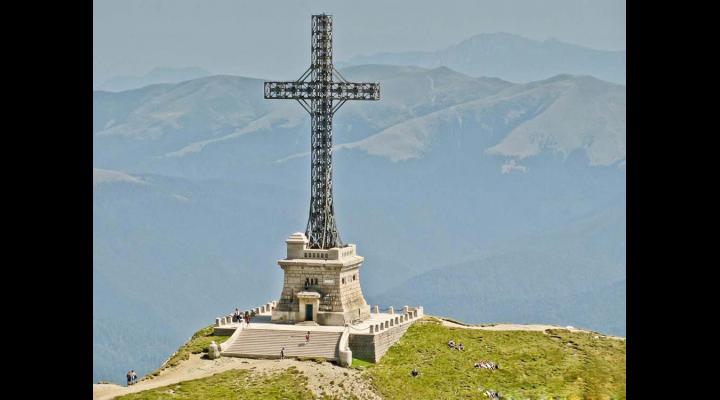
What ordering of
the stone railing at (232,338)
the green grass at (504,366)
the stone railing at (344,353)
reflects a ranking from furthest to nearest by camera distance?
the stone railing at (232,338), the stone railing at (344,353), the green grass at (504,366)

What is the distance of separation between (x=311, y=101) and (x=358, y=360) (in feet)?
48.2

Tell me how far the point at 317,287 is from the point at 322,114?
9.32 meters

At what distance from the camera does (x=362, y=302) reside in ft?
231

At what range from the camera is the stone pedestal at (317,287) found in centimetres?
6706

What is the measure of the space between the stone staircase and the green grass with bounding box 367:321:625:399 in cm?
254

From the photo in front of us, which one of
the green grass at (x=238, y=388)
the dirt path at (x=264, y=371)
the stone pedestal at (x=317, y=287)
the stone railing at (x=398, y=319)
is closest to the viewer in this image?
the green grass at (x=238, y=388)

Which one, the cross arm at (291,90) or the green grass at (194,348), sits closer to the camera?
the green grass at (194,348)

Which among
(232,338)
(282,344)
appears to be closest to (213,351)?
(232,338)

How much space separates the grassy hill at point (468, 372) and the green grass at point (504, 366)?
0.04 m

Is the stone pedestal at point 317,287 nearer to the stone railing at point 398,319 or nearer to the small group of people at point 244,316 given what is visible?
the small group of people at point 244,316

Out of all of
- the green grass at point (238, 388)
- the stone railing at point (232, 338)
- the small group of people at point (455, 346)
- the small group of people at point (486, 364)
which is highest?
the stone railing at point (232, 338)

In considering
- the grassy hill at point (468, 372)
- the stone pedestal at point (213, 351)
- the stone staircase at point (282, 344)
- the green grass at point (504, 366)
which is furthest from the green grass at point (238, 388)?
the green grass at point (504, 366)

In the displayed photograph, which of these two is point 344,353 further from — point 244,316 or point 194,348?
point 244,316
